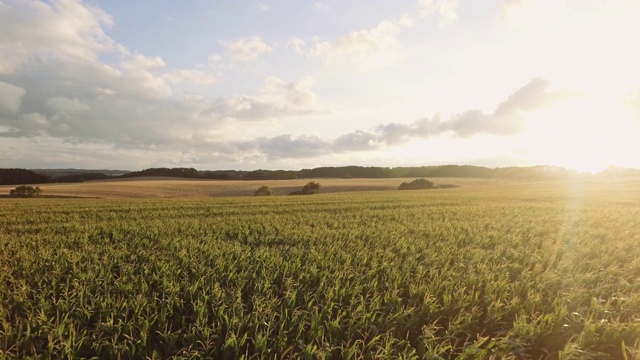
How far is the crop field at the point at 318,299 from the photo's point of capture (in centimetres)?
470

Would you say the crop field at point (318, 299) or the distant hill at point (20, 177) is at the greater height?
the distant hill at point (20, 177)

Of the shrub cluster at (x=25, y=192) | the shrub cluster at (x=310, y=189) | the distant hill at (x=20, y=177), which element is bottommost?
the shrub cluster at (x=310, y=189)

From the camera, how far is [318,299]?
630 centimetres

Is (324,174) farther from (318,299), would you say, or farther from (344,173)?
(318,299)

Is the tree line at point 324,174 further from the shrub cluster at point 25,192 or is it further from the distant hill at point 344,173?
the shrub cluster at point 25,192

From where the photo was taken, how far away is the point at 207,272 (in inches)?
299

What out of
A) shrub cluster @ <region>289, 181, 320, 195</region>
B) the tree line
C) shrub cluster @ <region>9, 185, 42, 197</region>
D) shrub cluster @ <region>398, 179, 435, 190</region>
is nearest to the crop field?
shrub cluster @ <region>9, 185, 42, 197</region>

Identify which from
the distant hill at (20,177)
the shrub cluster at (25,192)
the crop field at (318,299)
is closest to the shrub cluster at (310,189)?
the shrub cluster at (25,192)

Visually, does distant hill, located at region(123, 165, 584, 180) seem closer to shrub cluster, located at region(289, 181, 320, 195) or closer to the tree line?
the tree line

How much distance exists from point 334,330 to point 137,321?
9.67 ft

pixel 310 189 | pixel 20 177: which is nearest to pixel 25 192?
pixel 310 189

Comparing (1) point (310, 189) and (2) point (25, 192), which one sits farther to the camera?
(1) point (310, 189)

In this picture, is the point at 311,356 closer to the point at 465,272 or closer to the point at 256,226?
the point at 465,272

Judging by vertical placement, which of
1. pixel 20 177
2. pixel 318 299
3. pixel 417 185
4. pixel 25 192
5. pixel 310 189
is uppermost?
pixel 20 177
